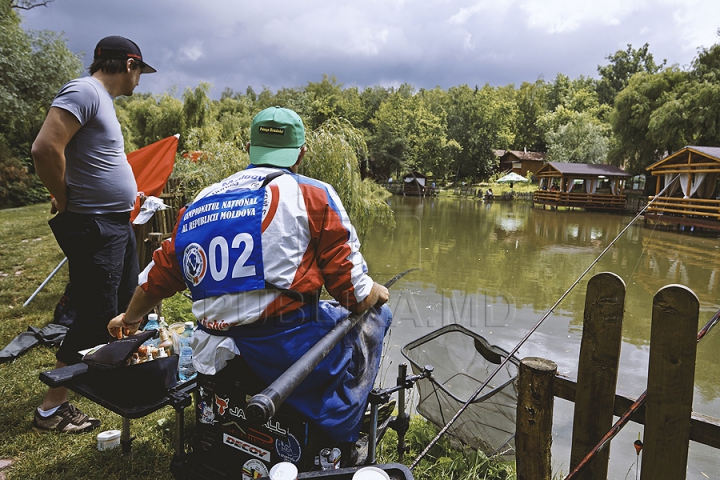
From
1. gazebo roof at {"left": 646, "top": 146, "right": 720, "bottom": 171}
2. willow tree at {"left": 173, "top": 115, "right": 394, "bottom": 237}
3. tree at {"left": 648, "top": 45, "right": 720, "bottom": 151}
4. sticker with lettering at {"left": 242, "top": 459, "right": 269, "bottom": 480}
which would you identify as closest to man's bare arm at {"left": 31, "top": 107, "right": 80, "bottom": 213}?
sticker with lettering at {"left": 242, "top": 459, "right": 269, "bottom": 480}

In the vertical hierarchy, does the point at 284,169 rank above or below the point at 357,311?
above

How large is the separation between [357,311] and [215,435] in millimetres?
738

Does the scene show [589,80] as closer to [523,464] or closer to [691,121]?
[691,121]

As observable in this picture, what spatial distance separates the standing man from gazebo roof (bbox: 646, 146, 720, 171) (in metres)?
23.1

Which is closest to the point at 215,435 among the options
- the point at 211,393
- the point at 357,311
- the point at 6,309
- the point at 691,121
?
the point at 211,393

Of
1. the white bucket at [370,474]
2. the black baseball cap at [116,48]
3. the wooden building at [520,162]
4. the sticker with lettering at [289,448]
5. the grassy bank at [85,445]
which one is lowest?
the grassy bank at [85,445]

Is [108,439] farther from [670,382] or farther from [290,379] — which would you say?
[670,382]

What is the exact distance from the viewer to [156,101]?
2434 centimetres

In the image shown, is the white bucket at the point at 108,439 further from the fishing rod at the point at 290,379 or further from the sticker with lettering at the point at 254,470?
the fishing rod at the point at 290,379

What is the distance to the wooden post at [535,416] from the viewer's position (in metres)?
1.89

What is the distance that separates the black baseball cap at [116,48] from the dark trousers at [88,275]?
94cm

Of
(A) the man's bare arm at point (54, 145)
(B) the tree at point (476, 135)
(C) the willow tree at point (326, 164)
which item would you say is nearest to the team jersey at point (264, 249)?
(A) the man's bare arm at point (54, 145)

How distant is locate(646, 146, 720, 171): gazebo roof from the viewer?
19.1 meters

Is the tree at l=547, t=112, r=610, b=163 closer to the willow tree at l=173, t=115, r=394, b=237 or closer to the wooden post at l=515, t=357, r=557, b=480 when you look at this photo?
the willow tree at l=173, t=115, r=394, b=237
